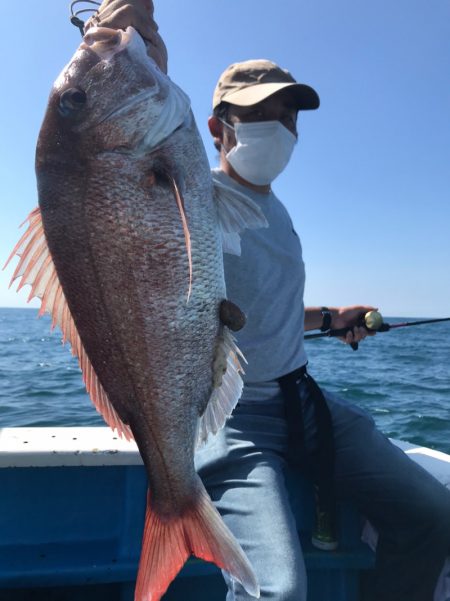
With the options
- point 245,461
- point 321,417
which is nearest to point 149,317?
point 245,461

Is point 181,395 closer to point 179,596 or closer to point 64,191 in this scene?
point 64,191

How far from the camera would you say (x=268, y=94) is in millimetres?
2080

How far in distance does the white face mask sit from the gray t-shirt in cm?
10

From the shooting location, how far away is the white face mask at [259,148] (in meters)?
2.19

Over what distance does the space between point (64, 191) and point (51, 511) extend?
1705 millimetres

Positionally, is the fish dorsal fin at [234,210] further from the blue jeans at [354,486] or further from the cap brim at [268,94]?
the blue jeans at [354,486]

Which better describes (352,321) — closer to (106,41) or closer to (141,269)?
(141,269)

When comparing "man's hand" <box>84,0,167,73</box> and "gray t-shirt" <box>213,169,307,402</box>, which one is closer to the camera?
"man's hand" <box>84,0,167,73</box>

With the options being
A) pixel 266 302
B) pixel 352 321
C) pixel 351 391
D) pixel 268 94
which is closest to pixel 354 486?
pixel 266 302

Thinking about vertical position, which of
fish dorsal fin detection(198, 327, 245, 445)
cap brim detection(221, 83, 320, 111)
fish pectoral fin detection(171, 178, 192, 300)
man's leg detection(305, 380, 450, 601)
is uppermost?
cap brim detection(221, 83, 320, 111)

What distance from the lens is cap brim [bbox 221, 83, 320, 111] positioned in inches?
82.6

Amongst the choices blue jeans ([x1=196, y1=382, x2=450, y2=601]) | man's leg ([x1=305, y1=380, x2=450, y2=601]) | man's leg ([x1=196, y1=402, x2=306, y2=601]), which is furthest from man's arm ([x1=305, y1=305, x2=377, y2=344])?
man's leg ([x1=196, y1=402, x2=306, y2=601])

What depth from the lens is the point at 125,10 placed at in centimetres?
159

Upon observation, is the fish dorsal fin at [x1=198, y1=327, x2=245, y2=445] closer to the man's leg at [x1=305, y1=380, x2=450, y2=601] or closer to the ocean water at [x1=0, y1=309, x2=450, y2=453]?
the man's leg at [x1=305, y1=380, x2=450, y2=601]
